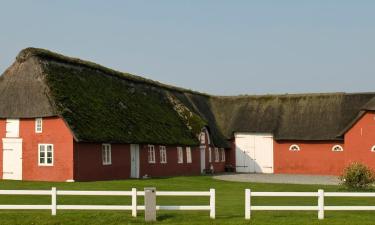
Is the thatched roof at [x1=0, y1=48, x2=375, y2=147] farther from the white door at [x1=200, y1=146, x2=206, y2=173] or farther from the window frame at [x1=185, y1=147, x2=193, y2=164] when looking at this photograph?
the white door at [x1=200, y1=146, x2=206, y2=173]

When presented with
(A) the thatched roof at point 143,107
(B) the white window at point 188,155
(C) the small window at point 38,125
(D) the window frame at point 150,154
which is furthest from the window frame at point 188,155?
(C) the small window at point 38,125

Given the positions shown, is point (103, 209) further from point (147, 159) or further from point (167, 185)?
point (147, 159)

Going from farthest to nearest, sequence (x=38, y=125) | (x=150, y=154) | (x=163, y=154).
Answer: (x=163, y=154), (x=150, y=154), (x=38, y=125)

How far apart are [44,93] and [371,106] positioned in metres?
27.3

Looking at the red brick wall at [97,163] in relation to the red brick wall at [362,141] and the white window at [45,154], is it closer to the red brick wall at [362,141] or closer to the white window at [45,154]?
the white window at [45,154]

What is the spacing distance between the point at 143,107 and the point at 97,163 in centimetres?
994

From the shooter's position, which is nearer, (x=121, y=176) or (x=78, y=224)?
(x=78, y=224)

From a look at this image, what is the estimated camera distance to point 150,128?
44.4 m

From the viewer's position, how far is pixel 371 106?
163ft

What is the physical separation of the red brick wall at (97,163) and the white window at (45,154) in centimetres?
177

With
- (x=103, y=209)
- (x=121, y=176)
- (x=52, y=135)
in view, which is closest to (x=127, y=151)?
(x=121, y=176)

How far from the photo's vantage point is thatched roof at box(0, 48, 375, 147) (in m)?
37.1

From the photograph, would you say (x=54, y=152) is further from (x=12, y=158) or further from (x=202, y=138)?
(x=202, y=138)

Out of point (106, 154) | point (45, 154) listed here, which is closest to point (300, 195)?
point (45, 154)
